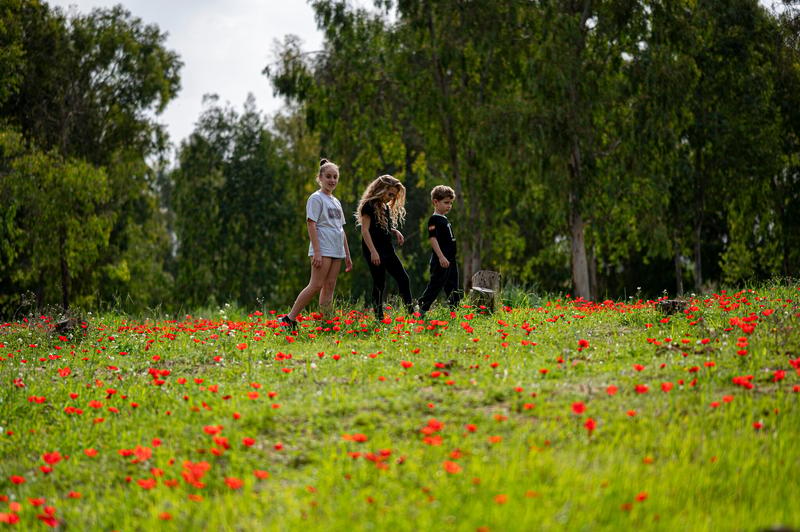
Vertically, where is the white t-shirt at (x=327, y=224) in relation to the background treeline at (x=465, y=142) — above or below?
below

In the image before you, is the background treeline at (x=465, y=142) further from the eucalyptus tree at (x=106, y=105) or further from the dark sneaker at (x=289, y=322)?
the dark sneaker at (x=289, y=322)

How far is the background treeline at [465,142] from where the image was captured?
17141 mm

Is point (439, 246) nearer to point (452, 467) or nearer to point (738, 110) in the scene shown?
point (452, 467)

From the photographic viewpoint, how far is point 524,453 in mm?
4027

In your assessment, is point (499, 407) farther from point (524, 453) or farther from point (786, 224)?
point (786, 224)

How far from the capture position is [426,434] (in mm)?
4352

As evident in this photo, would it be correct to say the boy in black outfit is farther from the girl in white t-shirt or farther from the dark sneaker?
the dark sneaker

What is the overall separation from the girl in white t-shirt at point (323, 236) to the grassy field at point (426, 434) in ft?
3.50

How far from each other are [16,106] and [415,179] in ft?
51.3

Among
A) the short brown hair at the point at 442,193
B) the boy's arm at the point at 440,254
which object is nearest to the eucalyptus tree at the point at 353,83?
the short brown hair at the point at 442,193

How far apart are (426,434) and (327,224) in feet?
14.9

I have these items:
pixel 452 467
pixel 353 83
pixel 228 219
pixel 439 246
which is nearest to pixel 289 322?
pixel 439 246

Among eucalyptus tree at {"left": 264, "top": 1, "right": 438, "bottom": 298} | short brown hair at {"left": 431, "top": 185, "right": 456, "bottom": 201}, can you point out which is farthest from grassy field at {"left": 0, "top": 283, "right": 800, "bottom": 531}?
eucalyptus tree at {"left": 264, "top": 1, "right": 438, "bottom": 298}

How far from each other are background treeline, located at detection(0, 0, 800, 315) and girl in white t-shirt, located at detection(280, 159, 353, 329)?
2.65m
